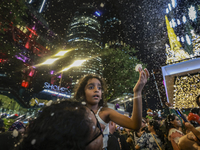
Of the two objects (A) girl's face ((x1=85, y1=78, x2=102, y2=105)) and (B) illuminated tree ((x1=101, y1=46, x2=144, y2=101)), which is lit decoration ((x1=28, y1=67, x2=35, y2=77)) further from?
(A) girl's face ((x1=85, y1=78, x2=102, y2=105))

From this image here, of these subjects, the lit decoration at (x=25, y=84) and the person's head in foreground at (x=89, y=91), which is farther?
the lit decoration at (x=25, y=84)

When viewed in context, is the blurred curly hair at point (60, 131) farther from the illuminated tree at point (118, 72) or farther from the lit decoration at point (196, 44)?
the illuminated tree at point (118, 72)

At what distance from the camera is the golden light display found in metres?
8.29

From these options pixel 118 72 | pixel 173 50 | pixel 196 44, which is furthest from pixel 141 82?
pixel 118 72

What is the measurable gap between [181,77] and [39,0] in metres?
28.7

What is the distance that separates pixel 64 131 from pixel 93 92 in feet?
4.47

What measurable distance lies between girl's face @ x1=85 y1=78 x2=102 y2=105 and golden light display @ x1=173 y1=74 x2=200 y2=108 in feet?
30.4

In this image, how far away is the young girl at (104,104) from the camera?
1.48 metres

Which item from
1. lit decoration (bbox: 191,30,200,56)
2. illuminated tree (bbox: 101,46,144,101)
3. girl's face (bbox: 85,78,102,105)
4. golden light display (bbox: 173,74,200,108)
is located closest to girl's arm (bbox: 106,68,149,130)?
girl's face (bbox: 85,78,102,105)

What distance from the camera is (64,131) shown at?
2.10 feet

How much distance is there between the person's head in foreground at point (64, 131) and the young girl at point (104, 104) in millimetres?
869

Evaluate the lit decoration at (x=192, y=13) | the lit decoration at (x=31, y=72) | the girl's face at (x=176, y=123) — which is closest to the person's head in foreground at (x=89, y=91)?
the girl's face at (x=176, y=123)

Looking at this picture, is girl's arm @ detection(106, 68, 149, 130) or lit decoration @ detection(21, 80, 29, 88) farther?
lit decoration @ detection(21, 80, 29, 88)

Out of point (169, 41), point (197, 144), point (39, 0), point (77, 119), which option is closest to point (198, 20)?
point (169, 41)
